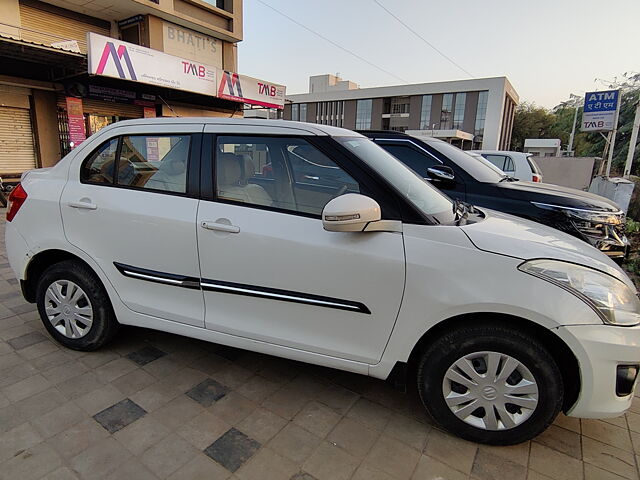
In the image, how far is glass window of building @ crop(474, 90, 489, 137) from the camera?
48594 mm

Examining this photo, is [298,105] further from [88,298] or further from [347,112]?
[88,298]

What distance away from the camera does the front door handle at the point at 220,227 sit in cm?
230

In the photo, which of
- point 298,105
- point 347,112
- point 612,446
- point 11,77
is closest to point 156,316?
point 612,446

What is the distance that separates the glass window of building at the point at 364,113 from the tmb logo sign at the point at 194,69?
46.9 metres

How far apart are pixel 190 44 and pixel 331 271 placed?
16.0 metres

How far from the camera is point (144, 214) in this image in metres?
2.53

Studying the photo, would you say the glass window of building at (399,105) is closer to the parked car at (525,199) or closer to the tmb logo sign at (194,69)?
the tmb logo sign at (194,69)

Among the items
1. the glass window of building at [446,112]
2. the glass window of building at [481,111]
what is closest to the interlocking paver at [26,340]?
the glass window of building at [481,111]

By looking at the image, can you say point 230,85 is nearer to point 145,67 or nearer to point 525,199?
point 145,67

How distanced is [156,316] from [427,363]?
71.4 inches

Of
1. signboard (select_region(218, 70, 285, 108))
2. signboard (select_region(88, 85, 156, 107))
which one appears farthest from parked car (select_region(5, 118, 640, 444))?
signboard (select_region(218, 70, 285, 108))

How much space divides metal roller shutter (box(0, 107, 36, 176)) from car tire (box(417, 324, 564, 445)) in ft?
39.4

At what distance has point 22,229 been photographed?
9.71 feet

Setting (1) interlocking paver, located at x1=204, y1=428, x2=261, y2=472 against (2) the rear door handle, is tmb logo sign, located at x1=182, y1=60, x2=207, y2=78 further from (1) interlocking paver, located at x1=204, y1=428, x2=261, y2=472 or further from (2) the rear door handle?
(1) interlocking paver, located at x1=204, y1=428, x2=261, y2=472
